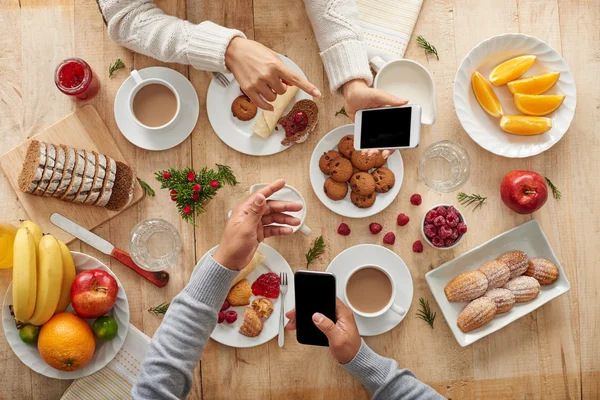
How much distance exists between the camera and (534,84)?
1.86 meters

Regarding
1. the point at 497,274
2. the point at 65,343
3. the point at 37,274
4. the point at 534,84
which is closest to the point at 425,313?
the point at 497,274

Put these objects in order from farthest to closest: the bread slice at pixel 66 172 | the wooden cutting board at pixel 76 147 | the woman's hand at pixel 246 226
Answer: the wooden cutting board at pixel 76 147, the bread slice at pixel 66 172, the woman's hand at pixel 246 226

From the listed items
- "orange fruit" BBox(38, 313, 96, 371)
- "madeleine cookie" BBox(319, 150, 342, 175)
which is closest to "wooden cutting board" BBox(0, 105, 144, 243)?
"orange fruit" BBox(38, 313, 96, 371)

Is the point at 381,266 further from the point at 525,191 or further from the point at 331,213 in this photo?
the point at 525,191

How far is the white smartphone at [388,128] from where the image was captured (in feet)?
5.41

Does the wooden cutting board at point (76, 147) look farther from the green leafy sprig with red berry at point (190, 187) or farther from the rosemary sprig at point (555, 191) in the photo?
the rosemary sprig at point (555, 191)

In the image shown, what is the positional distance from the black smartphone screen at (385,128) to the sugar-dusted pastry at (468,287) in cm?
55

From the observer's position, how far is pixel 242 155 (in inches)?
75.6

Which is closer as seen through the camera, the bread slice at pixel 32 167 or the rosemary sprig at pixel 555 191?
the bread slice at pixel 32 167

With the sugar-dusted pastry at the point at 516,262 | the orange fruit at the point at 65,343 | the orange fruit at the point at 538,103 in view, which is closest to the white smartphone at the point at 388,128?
the orange fruit at the point at 538,103

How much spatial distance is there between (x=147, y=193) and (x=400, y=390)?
111 centimetres

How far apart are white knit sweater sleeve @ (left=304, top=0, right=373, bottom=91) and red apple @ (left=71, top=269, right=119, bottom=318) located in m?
1.03

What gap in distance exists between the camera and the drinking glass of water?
189 centimetres

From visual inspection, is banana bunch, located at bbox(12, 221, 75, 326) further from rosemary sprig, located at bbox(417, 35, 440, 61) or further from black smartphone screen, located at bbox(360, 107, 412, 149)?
rosemary sprig, located at bbox(417, 35, 440, 61)
